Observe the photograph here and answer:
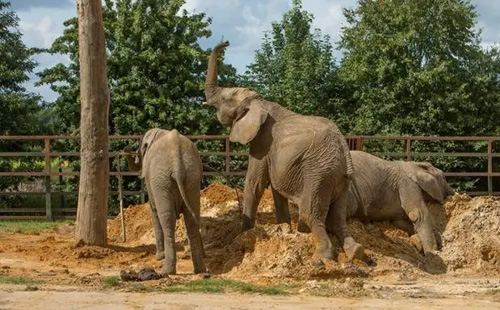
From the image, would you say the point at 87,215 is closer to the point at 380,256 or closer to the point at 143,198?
the point at 380,256

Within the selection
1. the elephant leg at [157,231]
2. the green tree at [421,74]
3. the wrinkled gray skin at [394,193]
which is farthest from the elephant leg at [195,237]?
the green tree at [421,74]

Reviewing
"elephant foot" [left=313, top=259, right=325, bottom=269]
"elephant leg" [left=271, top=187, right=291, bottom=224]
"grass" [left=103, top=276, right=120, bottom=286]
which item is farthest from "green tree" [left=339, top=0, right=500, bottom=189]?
"grass" [left=103, top=276, right=120, bottom=286]

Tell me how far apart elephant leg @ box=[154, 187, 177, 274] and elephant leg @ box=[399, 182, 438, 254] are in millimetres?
4363

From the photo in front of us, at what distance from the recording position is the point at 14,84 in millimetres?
27859

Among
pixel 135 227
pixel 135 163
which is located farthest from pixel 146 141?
pixel 135 227

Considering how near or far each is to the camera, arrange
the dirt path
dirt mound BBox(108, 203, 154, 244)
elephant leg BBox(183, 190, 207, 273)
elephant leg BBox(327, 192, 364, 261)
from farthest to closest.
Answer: dirt mound BBox(108, 203, 154, 244)
elephant leg BBox(327, 192, 364, 261)
elephant leg BBox(183, 190, 207, 273)
the dirt path

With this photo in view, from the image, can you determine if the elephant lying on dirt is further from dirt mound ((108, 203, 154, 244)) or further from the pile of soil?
dirt mound ((108, 203, 154, 244))

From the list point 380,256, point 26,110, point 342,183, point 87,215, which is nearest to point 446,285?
point 380,256

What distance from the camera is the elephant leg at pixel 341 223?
13.5 meters

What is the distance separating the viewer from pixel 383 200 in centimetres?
1545

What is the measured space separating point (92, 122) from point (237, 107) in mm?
2564

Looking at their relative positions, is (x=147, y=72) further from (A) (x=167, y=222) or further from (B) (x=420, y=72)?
(A) (x=167, y=222)

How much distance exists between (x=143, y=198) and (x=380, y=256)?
32.2 ft

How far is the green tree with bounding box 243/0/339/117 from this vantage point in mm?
31812
